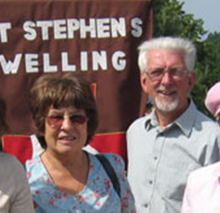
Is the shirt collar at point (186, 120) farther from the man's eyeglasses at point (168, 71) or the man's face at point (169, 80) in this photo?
the man's eyeglasses at point (168, 71)

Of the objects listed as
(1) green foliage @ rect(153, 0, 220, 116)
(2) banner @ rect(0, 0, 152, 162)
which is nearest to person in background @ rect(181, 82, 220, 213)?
(2) banner @ rect(0, 0, 152, 162)

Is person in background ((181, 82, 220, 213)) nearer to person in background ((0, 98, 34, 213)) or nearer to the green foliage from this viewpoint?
person in background ((0, 98, 34, 213))

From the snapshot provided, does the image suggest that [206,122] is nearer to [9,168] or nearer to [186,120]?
[186,120]

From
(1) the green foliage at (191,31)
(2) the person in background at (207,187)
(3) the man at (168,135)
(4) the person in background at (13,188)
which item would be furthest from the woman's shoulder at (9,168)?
(1) the green foliage at (191,31)

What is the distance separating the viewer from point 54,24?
415 cm

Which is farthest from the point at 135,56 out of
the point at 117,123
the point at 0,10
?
the point at 0,10

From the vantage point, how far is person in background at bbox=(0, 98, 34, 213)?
2.38 meters

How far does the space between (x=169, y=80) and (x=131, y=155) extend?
51 cm

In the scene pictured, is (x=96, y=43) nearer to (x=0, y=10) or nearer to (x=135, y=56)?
(x=135, y=56)

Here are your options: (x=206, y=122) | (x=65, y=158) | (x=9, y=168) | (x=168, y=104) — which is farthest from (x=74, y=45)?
(x=9, y=168)

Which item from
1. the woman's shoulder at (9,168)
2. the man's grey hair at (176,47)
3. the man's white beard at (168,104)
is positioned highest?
the man's grey hair at (176,47)

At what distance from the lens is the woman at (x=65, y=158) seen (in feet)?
8.59

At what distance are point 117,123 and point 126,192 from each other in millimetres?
1484

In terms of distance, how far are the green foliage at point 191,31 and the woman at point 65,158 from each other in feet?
30.8
